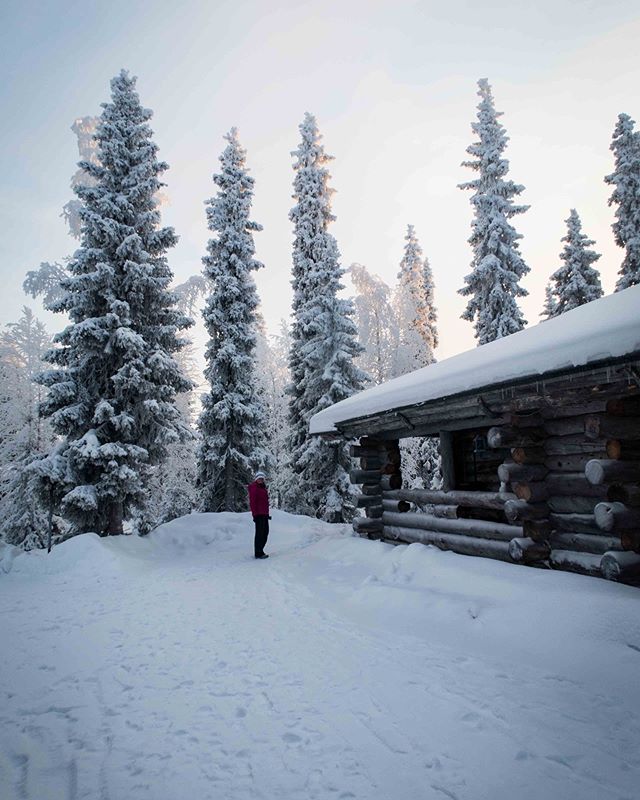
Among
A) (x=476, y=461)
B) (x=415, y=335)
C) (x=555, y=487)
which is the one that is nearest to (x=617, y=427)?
(x=555, y=487)

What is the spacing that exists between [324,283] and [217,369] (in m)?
5.57

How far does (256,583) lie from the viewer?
8.09 m

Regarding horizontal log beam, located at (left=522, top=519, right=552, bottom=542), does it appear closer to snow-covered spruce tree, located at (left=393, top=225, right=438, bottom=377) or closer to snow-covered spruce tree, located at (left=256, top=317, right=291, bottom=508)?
snow-covered spruce tree, located at (left=393, top=225, right=438, bottom=377)

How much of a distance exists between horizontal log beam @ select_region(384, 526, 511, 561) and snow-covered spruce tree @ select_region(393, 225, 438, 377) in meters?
14.5

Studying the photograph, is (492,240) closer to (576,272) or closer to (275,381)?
(576,272)

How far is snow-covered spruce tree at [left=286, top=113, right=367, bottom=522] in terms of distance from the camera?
17.0 m

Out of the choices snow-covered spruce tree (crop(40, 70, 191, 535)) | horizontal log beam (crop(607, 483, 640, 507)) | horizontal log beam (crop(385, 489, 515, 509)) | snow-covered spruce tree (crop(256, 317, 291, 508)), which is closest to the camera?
horizontal log beam (crop(607, 483, 640, 507))

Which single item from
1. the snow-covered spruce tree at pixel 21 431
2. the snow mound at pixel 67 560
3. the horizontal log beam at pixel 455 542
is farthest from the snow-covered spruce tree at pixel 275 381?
the horizontal log beam at pixel 455 542

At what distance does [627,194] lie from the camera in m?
20.1

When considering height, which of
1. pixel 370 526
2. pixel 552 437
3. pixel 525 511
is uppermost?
pixel 552 437

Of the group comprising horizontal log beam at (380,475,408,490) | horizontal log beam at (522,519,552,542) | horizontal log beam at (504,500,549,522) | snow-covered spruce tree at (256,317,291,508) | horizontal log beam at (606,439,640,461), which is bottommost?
horizontal log beam at (522,519,552,542)

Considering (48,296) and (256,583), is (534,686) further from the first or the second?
(48,296)

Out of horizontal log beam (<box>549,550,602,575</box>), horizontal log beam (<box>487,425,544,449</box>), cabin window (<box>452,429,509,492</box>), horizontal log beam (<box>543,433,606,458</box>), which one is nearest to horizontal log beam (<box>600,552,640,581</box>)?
horizontal log beam (<box>549,550,602,575</box>)

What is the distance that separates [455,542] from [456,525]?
0.88 ft
